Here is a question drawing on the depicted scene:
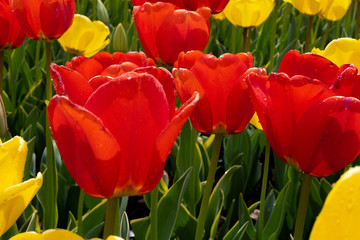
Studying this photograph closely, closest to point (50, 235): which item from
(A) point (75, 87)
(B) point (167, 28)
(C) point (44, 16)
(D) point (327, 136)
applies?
(A) point (75, 87)

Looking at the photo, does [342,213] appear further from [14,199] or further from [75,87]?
[75,87]

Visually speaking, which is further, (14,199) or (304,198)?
(304,198)

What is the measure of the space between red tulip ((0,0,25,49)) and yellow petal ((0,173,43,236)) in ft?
2.49

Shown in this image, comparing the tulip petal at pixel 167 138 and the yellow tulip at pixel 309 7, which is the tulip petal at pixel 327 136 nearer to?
A: the tulip petal at pixel 167 138

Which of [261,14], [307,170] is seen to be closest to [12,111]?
[261,14]

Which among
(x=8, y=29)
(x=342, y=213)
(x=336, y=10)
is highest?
(x=342, y=213)

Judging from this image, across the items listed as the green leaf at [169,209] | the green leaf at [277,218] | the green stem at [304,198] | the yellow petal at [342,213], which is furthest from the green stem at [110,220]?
the green leaf at [277,218]

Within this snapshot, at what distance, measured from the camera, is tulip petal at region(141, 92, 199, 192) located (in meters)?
0.54

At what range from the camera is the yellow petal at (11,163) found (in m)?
0.47

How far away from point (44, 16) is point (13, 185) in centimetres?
78

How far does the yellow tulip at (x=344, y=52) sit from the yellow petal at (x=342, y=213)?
0.67 m

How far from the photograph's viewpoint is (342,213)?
295mm

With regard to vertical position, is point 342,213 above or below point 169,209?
above

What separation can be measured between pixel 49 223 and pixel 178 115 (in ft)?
2.36
